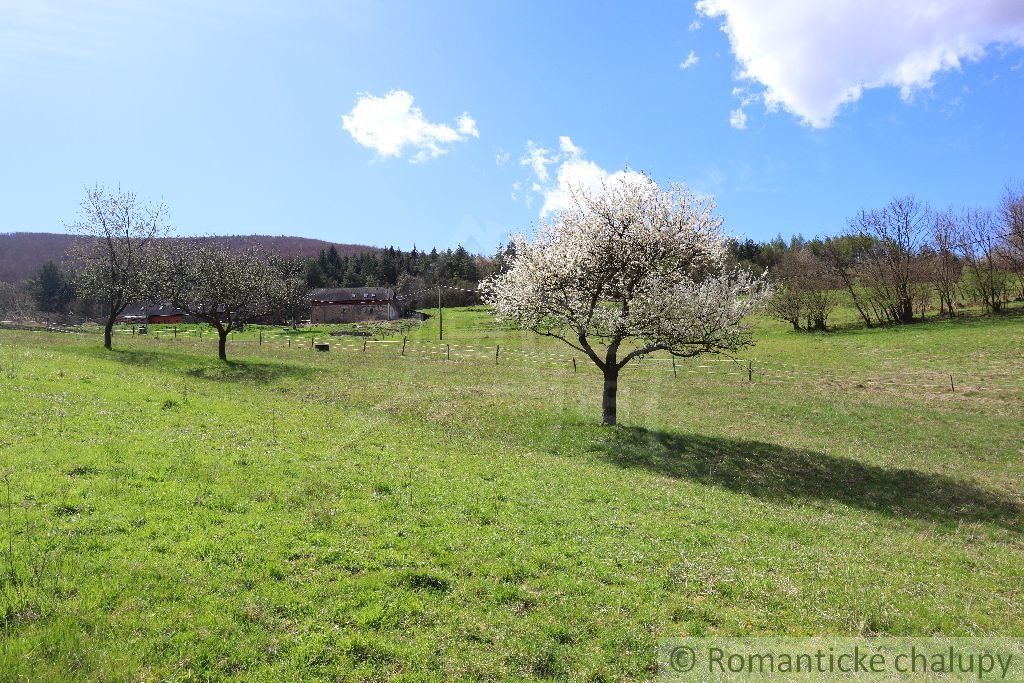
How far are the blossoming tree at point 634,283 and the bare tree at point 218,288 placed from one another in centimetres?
2977

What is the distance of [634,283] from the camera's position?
25.9 m

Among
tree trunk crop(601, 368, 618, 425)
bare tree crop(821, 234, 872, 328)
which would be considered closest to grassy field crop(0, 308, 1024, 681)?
tree trunk crop(601, 368, 618, 425)

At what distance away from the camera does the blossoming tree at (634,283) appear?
2406cm

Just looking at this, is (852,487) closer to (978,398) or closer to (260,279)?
(978,398)

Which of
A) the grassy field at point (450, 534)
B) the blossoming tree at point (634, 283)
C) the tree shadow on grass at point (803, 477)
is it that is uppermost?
the blossoming tree at point (634, 283)

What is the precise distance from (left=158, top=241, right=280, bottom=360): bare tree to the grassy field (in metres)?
18.6

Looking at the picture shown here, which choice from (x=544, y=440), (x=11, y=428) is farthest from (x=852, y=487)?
(x=11, y=428)

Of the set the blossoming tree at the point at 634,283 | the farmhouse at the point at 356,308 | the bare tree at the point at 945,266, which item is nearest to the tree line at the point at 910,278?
the bare tree at the point at 945,266

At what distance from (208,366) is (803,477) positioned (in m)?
39.7

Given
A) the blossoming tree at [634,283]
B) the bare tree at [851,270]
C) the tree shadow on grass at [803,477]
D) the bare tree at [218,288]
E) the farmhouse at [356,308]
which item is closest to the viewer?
the tree shadow on grass at [803,477]

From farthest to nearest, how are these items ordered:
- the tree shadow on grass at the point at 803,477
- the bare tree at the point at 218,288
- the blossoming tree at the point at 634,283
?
the bare tree at the point at 218,288 < the blossoming tree at the point at 634,283 < the tree shadow on grass at the point at 803,477

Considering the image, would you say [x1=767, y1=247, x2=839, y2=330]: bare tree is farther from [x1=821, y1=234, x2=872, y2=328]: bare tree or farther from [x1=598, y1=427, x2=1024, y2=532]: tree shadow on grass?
[x1=598, y1=427, x2=1024, y2=532]: tree shadow on grass

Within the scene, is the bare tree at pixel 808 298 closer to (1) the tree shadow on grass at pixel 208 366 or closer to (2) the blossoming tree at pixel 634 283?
(2) the blossoming tree at pixel 634 283

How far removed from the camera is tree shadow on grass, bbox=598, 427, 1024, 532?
1722cm
